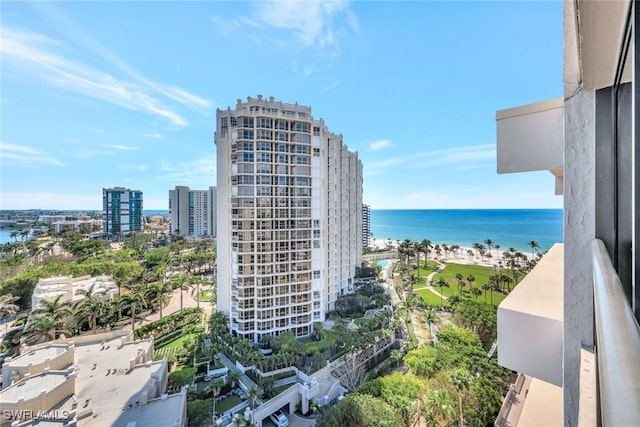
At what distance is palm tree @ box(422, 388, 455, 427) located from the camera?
35.2 feet

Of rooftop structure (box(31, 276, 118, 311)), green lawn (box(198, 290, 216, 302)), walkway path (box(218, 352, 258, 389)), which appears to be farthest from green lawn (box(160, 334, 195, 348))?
rooftop structure (box(31, 276, 118, 311))

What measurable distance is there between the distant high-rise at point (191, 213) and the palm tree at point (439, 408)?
69752 millimetres

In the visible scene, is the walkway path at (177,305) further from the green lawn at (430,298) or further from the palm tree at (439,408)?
the green lawn at (430,298)

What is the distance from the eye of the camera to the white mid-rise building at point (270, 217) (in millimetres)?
19266

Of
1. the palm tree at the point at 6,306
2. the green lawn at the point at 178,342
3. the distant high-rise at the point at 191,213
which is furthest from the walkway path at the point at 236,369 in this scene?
the distant high-rise at the point at 191,213

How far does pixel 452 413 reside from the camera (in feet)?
36.4

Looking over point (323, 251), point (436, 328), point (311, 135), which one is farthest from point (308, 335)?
point (311, 135)

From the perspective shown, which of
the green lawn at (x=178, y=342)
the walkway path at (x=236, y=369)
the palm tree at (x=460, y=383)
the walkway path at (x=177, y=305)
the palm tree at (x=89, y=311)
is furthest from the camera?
the walkway path at (x=177, y=305)

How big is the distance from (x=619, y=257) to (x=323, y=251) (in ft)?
67.4

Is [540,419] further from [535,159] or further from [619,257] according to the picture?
[619,257]

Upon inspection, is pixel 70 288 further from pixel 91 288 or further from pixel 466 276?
pixel 466 276

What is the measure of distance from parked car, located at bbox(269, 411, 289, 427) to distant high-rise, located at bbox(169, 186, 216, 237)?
213 ft

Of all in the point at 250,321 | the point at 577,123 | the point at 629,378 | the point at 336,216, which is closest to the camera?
the point at 629,378

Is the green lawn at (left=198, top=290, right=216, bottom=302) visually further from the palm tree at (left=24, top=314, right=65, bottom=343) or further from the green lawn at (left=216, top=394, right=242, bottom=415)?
the green lawn at (left=216, top=394, right=242, bottom=415)
